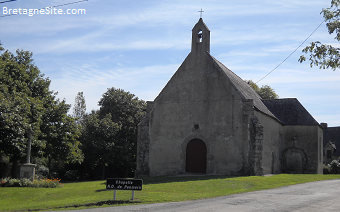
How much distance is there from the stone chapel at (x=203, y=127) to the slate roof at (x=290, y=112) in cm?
579

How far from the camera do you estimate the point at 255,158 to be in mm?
25578

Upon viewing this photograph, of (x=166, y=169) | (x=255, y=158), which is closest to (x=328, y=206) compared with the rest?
(x=255, y=158)

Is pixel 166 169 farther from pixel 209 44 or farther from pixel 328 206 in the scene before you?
pixel 328 206

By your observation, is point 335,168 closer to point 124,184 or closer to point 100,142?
point 100,142

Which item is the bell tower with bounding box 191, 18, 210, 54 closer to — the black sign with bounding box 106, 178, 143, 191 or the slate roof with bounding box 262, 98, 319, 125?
the slate roof with bounding box 262, 98, 319, 125

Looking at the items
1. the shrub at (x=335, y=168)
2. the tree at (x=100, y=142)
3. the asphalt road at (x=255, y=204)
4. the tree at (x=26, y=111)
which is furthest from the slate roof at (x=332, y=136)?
the asphalt road at (x=255, y=204)

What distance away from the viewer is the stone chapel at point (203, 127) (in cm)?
2614

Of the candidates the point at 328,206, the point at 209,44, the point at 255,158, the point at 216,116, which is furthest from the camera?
the point at 209,44

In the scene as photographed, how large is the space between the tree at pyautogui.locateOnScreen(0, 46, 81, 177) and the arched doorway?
11.0 metres

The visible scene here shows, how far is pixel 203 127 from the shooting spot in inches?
1088

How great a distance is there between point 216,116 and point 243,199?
13877 mm

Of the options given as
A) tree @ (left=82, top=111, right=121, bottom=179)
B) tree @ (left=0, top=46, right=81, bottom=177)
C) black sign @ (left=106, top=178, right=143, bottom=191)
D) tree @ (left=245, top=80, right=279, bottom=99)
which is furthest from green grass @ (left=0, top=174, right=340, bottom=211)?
tree @ (left=245, top=80, right=279, bottom=99)

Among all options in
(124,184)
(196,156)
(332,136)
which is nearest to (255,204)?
(124,184)

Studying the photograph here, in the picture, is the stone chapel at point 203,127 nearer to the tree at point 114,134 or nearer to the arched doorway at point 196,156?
the arched doorway at point 196,156
